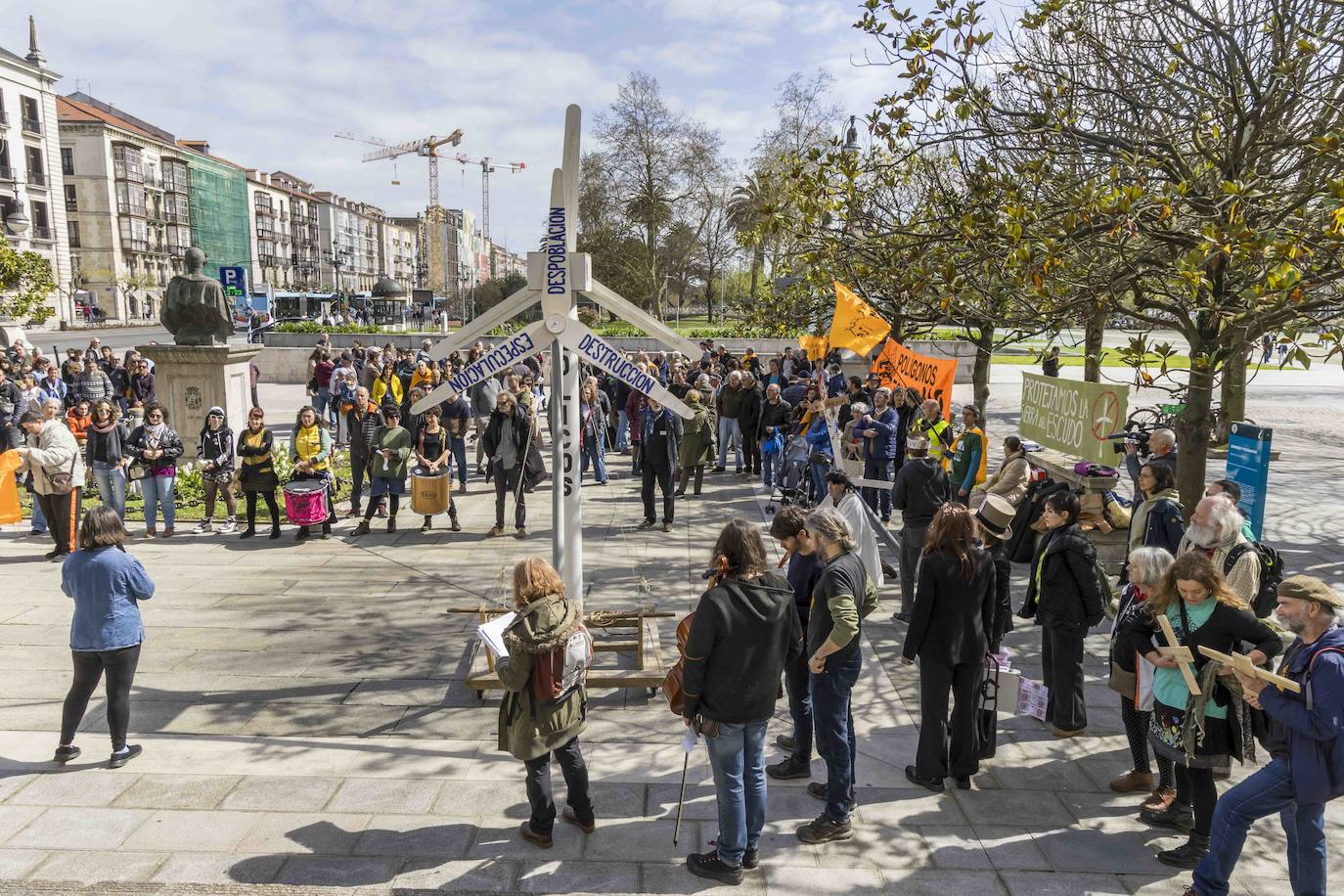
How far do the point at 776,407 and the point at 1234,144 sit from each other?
7084mm

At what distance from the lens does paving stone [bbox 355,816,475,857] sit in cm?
458

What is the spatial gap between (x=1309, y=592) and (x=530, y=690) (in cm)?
340

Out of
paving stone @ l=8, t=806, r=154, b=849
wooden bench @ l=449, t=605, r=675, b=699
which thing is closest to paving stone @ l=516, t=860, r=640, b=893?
wooden bench @ l=449, t=605, r=675, b=699

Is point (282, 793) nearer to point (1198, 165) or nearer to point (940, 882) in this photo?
point (940, 882)

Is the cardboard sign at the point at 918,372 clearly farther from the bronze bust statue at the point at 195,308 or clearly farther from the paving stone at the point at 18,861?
the bronze bust statue at the point at 195,308

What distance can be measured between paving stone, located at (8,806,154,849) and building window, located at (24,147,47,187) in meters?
65.1

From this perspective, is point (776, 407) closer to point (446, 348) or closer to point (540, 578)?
point (446, 348)

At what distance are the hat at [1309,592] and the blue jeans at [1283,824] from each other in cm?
72

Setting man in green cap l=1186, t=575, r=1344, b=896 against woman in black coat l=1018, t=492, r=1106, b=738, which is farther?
woman in black coat l=1018, t=492, r=1106, b=738

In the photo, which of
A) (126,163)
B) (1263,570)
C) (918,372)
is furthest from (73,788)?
(126,163)

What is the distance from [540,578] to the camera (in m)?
4.42

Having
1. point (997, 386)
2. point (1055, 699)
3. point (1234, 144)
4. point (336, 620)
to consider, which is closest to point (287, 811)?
point (336, 620)

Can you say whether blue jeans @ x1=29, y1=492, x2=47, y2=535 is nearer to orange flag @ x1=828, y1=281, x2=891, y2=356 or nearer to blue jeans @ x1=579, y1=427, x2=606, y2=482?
blue jeans @ x1=579, y1=427, x2=606, y2=482

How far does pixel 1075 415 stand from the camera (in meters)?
10.7
